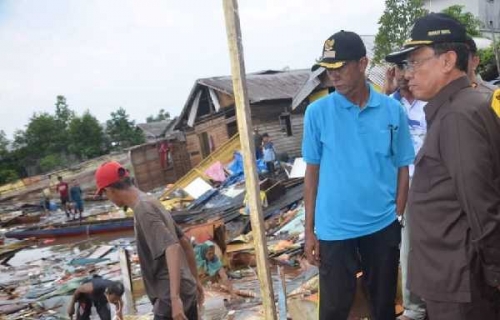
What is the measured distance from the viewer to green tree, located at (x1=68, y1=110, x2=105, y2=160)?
40.2 m

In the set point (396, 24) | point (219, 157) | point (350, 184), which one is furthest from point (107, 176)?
point (219, 157)

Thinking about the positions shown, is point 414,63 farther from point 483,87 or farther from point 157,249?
point 157,249

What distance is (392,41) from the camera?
14.8m

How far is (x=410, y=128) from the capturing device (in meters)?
3.68

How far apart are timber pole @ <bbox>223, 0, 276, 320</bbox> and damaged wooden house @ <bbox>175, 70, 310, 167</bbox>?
19161mm

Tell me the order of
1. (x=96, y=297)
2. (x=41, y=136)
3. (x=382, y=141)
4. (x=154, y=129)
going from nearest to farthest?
1. (x=382, y=141)
2. (x=96, y=297)
3. (x=154, y=129)
4. (x=41, y=136)

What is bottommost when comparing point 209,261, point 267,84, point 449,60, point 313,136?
point 209,261

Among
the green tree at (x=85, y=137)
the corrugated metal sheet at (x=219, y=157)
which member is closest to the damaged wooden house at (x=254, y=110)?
the corrugated metal sheet at (x=219, y=157)

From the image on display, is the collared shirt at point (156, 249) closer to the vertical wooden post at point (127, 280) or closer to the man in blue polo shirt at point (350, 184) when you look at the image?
the man in blue polo shirt at point (350, 184)

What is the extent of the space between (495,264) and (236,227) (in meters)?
10.8

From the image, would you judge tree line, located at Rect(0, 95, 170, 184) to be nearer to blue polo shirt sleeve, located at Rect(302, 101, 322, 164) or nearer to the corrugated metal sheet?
the corrugated metal sheet

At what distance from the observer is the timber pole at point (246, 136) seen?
2.18 metres

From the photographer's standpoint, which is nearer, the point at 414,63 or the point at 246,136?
the point at 414,63

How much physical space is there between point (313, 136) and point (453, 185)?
105 cm
